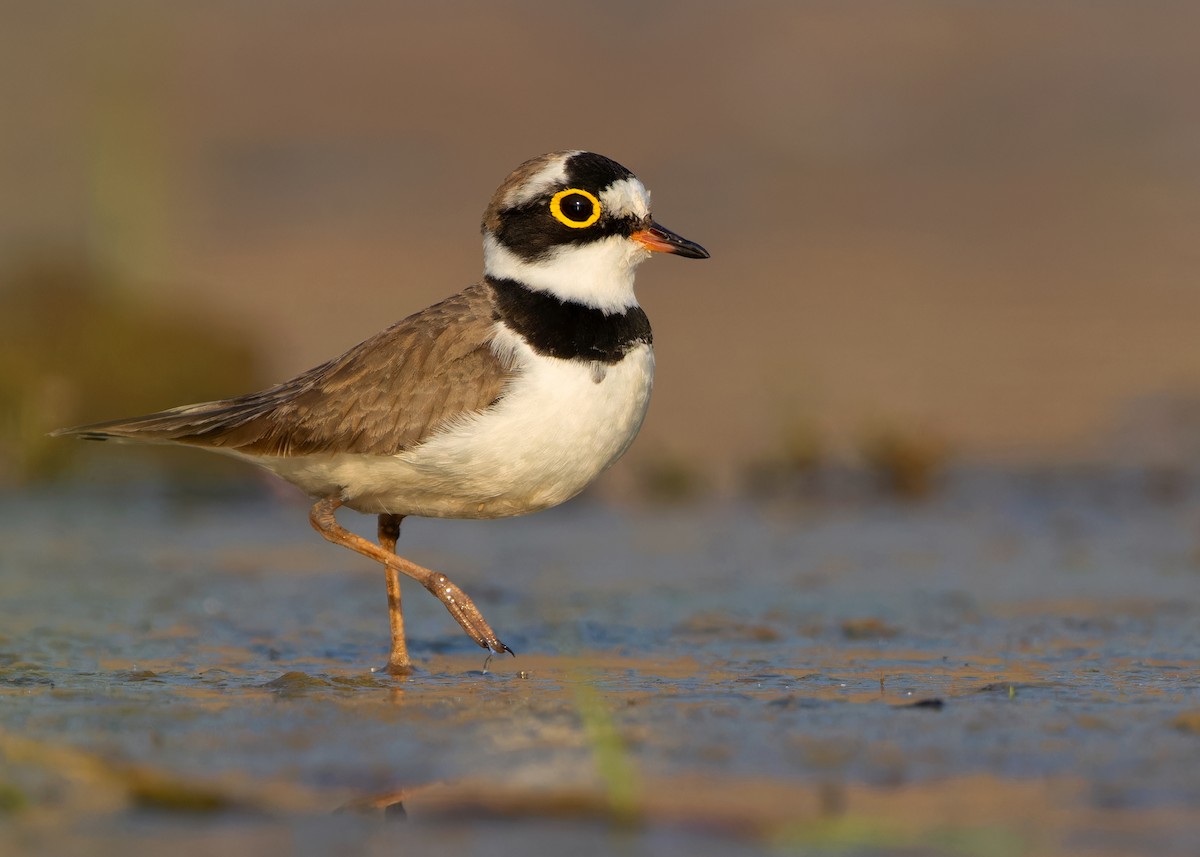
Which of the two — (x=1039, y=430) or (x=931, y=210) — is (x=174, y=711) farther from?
(x=931, y=210)

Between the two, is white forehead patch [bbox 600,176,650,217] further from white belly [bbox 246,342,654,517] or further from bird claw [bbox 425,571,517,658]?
bird claw [bbox 425,571,517,658]

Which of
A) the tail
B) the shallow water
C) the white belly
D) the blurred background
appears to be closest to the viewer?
the shallow water

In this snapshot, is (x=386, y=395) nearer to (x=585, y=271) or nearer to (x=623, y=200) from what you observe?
(x=585, y=271)

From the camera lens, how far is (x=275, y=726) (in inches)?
199

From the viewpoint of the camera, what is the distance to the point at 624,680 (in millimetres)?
5887

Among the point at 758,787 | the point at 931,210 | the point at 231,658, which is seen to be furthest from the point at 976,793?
the point at 931,210

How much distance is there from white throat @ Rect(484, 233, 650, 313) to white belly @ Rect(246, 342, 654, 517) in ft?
0.74

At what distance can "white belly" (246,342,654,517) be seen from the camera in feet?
19.2

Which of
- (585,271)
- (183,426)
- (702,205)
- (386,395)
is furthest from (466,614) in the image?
(702,205)

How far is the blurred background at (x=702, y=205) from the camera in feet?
36.9

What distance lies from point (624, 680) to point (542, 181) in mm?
1698

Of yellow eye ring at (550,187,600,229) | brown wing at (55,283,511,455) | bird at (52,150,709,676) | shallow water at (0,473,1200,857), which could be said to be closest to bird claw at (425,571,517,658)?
bird at (52,150,709,676)

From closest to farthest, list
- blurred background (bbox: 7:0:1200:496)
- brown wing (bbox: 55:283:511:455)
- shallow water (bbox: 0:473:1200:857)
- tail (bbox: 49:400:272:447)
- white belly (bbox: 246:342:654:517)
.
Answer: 1. shallow water (bbox: 0:473:1200:857)
2. white belly (bbox: 246:342:654:517)
3. brown wing (bbox: 55:283:511:455)
4. tail (bbox: 49:400:272:447)
5. blurred background (bbox: 7:0:1200:496)

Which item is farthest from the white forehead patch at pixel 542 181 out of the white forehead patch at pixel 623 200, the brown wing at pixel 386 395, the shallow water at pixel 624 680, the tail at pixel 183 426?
the shallow water at pixel 624 680
